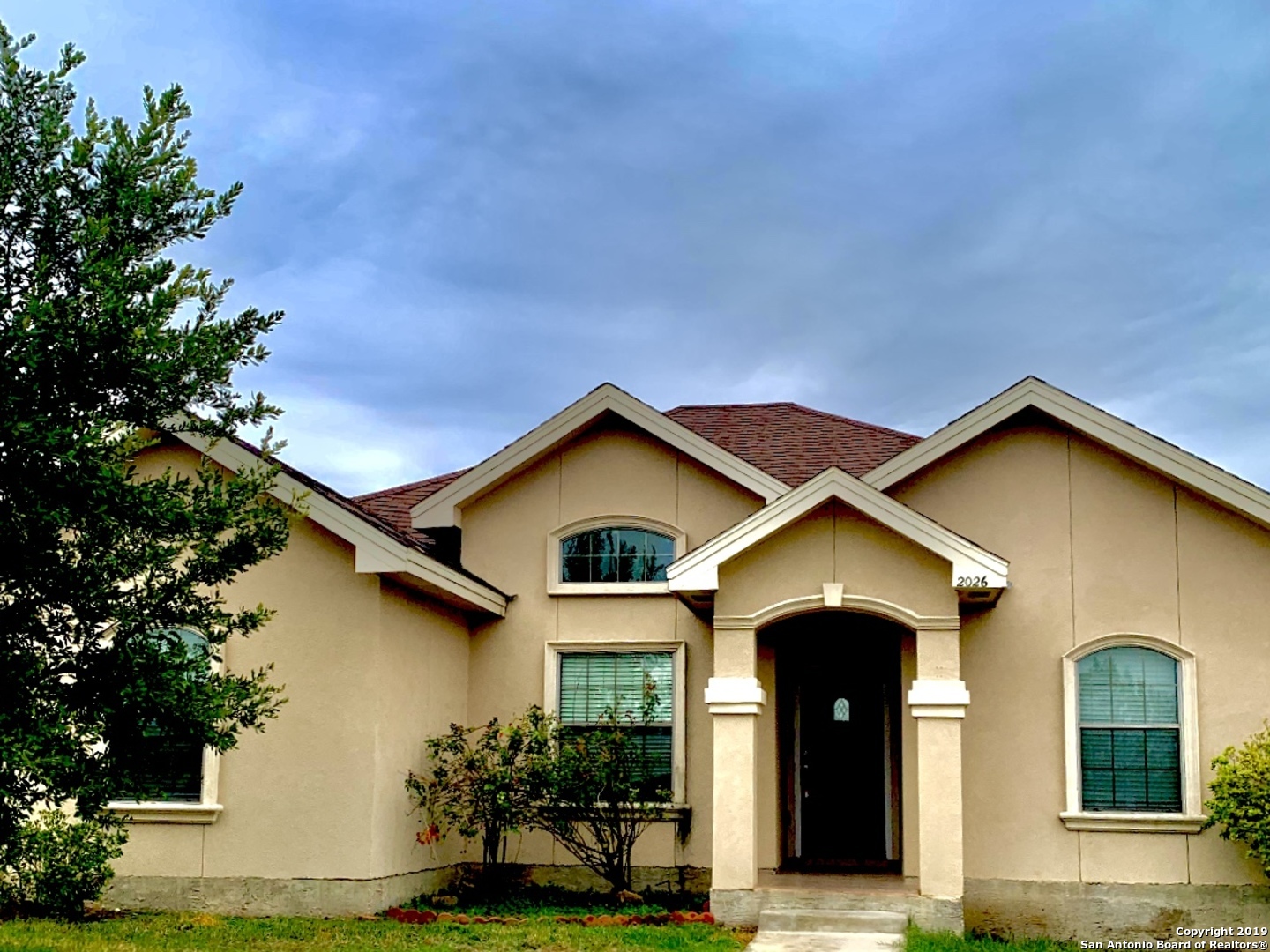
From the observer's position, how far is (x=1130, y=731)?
46.6ft

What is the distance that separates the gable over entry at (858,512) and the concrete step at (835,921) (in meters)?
3.16

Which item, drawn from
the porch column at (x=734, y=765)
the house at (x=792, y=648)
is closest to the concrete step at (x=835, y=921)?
the house at (x=792, y=648)

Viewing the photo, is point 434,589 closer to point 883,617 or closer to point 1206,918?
point 883,617

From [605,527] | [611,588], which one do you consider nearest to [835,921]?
[611,588]

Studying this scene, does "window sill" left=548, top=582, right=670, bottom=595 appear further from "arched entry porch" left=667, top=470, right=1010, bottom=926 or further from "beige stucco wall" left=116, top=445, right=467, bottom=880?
"beige stucco wall" left=116, top=445, right=467, bottom=880

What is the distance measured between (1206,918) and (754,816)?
471 cm

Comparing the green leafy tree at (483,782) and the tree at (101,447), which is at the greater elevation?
the tree at (101,447)

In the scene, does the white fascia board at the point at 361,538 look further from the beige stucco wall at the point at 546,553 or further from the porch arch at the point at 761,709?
the porch arch at the point at 761,709

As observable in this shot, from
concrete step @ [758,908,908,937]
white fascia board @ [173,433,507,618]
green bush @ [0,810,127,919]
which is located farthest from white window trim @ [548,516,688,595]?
green bush @ [0,810,127,919]

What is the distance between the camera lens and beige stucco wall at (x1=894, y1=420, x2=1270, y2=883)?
551 inches

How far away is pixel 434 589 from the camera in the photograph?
1478cm

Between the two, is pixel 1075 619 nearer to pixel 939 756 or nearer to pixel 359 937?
pixel 939 756

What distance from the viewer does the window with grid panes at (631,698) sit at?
15.7 metres

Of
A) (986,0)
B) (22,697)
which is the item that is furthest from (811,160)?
(22,697)
